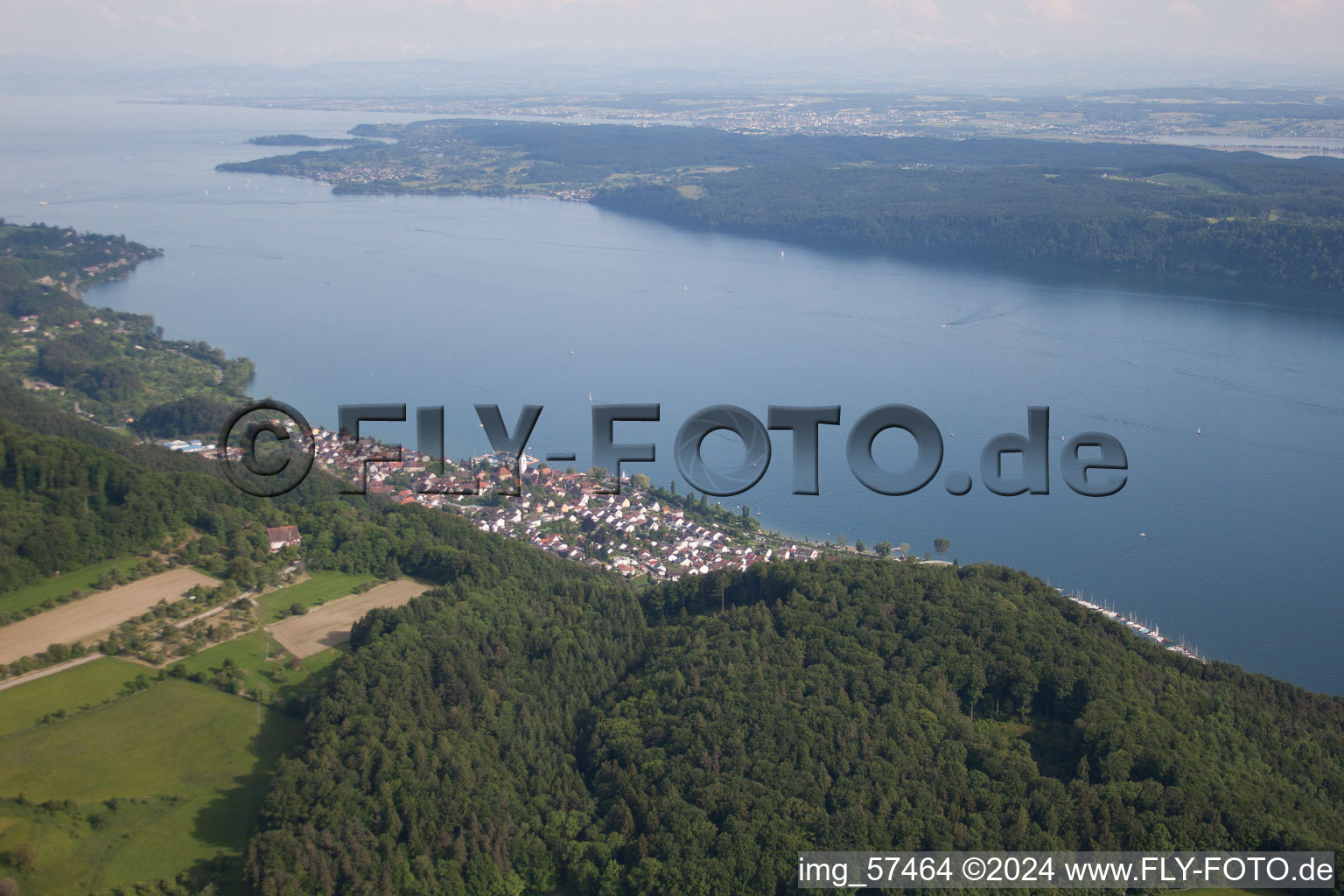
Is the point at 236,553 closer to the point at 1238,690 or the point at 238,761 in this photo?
the point at 238,761

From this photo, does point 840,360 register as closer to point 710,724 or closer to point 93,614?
point 710,724

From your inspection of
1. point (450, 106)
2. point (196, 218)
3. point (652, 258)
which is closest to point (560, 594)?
point (652, 258)

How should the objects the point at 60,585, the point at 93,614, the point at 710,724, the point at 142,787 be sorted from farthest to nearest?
the point at 60,585, the point at 93,614, the point at 710,724, the point at 142,787

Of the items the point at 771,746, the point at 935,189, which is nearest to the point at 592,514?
the point at 771,746

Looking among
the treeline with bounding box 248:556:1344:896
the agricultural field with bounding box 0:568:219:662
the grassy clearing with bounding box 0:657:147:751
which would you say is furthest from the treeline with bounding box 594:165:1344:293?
the grassy clearing with bounding box 0:657:147:751

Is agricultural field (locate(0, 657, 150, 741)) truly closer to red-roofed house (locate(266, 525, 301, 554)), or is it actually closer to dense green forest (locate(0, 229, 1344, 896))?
dense green forest (locate(0, 229, 1344, 896))

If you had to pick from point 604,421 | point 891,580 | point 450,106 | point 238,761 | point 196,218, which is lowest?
point 238,761

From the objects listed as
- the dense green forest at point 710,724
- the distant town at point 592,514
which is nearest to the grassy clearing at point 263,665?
the dense green forest at point 710,724
